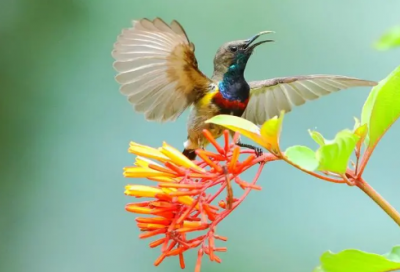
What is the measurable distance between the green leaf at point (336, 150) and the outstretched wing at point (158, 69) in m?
0.60

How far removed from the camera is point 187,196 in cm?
80

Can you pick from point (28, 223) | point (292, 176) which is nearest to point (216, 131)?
point (292, 176)

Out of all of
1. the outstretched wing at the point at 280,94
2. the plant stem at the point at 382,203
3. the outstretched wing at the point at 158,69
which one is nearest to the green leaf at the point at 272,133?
the plant stem at the point at 382,203

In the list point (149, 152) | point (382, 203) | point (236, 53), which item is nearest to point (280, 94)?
point (236, 53)

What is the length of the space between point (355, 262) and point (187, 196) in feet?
0.78

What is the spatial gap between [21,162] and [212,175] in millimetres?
2366

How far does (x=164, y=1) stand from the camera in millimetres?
2791

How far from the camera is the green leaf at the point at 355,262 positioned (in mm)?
747

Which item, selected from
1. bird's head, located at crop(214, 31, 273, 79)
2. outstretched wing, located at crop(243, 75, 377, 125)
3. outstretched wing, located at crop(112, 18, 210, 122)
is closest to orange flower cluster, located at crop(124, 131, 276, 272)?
outstretched wing, located at crop(112, 18, 210, 122)

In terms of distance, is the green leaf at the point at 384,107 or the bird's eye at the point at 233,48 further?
the bird's eye at the point at 233,48

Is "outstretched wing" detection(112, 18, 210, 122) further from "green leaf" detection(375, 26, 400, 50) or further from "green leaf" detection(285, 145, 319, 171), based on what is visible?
"green leaf" detection(375, 26, 400, 50)

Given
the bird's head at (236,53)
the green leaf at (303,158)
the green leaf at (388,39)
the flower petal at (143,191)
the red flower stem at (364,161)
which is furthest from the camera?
the bird's head at (236,53)

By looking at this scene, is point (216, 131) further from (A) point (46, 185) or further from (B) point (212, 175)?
(A) point (46, 185)

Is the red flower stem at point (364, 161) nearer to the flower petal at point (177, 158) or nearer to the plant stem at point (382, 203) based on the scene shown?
the plant stem at point (382, 203)
